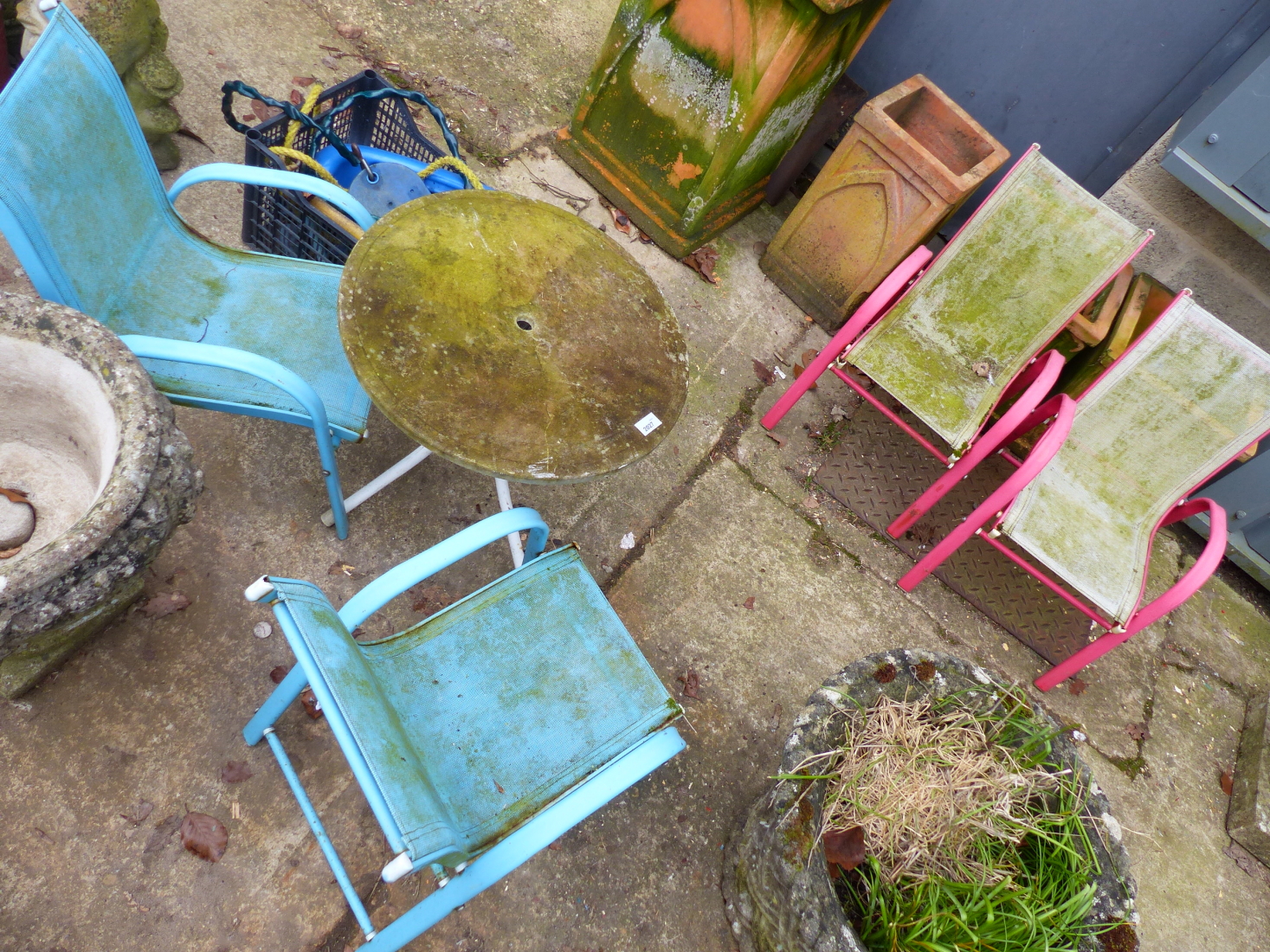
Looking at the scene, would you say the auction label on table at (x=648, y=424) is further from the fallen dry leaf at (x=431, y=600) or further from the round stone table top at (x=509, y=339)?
the fallen dry leaf at (x=431, y=600)

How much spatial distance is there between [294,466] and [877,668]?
208 cm

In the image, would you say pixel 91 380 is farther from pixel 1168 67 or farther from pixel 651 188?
pixel 1168 67

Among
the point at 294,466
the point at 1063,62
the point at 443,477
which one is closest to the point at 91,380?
the point at 294,466

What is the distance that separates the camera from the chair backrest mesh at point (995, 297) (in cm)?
287

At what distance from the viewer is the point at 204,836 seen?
6.38 feet

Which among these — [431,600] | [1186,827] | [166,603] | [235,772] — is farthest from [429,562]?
[1186,827]

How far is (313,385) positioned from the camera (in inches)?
85.0

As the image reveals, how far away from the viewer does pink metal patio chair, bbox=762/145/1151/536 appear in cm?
284

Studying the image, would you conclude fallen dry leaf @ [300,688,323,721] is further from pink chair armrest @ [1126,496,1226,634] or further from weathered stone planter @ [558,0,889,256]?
pink chair armrest @ [1126,496,1226,634]

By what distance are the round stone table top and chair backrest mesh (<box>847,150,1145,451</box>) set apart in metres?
1.27

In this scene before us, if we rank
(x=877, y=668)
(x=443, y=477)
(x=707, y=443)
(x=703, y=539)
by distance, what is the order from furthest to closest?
(x=707, y=443), (x=703, y=539), (x=443, y=477), (x=877, y=668)

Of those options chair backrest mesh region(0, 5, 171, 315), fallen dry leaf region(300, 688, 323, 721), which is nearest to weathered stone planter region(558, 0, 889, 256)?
chair backrest mesh region(0, 5, 171, 315)

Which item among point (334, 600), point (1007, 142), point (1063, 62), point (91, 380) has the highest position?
point (1063, 62)

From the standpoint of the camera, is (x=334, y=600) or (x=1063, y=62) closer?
(x=334, y=600)
